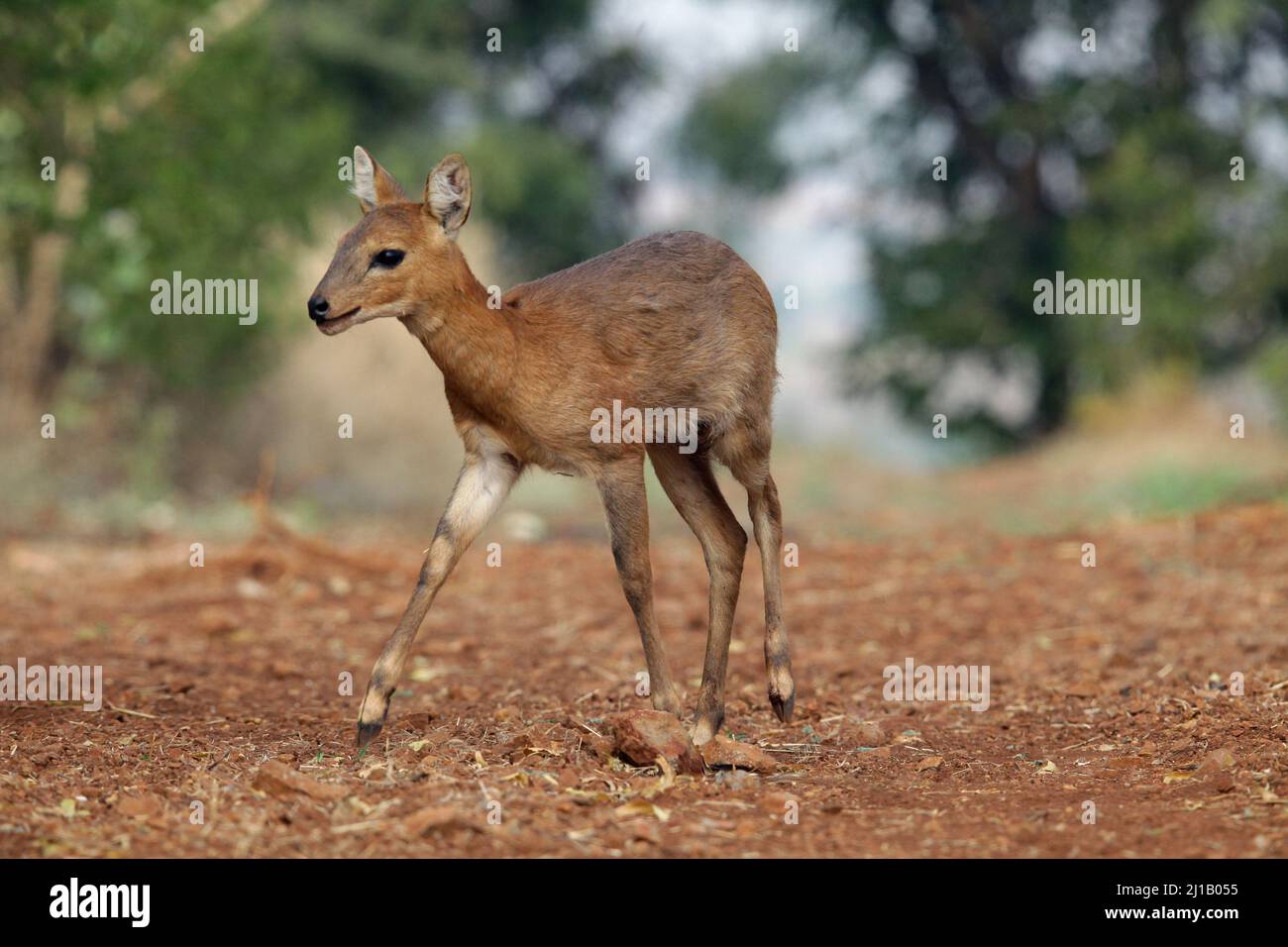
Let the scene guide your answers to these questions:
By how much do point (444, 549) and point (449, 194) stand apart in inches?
51.3

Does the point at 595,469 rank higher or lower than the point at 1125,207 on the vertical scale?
lower

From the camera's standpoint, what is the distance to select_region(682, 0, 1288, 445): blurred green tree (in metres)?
18.6

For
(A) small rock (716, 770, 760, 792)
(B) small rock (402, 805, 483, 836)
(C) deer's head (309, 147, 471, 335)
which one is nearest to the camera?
(B) small rock (402, 805, 483, 836)

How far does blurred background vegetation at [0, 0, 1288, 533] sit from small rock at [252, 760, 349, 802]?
22.1 ft

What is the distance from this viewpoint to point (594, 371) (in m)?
5.96

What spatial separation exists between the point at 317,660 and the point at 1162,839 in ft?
16.1

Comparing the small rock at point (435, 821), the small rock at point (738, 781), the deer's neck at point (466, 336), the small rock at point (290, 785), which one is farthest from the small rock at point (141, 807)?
the deer's neck at point (466, 336)

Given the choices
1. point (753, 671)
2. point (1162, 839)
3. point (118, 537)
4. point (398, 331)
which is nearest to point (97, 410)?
point (118, 537)

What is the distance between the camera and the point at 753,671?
773 centimetres

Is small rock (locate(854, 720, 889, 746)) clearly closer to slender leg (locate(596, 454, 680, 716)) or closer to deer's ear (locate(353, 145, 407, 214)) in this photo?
slender leg (locate(596, 454, 680, 716))

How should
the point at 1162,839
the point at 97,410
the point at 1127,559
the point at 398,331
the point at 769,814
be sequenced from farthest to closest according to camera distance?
the point at 398,331
the point at 97,410
the point at 1127,559
the point at 769,814
the point at 1162,839

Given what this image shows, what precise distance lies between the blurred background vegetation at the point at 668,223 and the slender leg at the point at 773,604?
19.8ft

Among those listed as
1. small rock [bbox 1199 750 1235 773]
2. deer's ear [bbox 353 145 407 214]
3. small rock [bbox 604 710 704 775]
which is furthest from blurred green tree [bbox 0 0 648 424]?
small rock [bbox 1199 750 1235 773]
